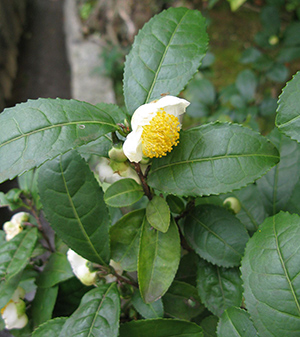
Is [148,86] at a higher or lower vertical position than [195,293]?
higher

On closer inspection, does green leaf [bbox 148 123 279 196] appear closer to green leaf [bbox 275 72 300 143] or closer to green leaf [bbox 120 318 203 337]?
green leaf [bbox 275 72 300 143]

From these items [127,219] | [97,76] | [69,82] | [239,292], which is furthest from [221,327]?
[69,82]

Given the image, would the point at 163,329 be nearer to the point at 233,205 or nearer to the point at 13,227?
the point at 233,205

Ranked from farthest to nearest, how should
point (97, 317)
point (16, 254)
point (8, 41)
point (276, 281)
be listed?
point (8, 41), point (16, 254), point (97, 317), point (276, 281)

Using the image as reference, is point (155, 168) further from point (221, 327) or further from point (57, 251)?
point (57, 251)

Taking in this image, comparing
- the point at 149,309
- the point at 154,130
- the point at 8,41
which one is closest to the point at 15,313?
the point at 149,309

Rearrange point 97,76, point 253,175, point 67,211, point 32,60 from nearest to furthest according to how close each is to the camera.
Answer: point 253,175
point 67,211
point 97,76
point 32,60
